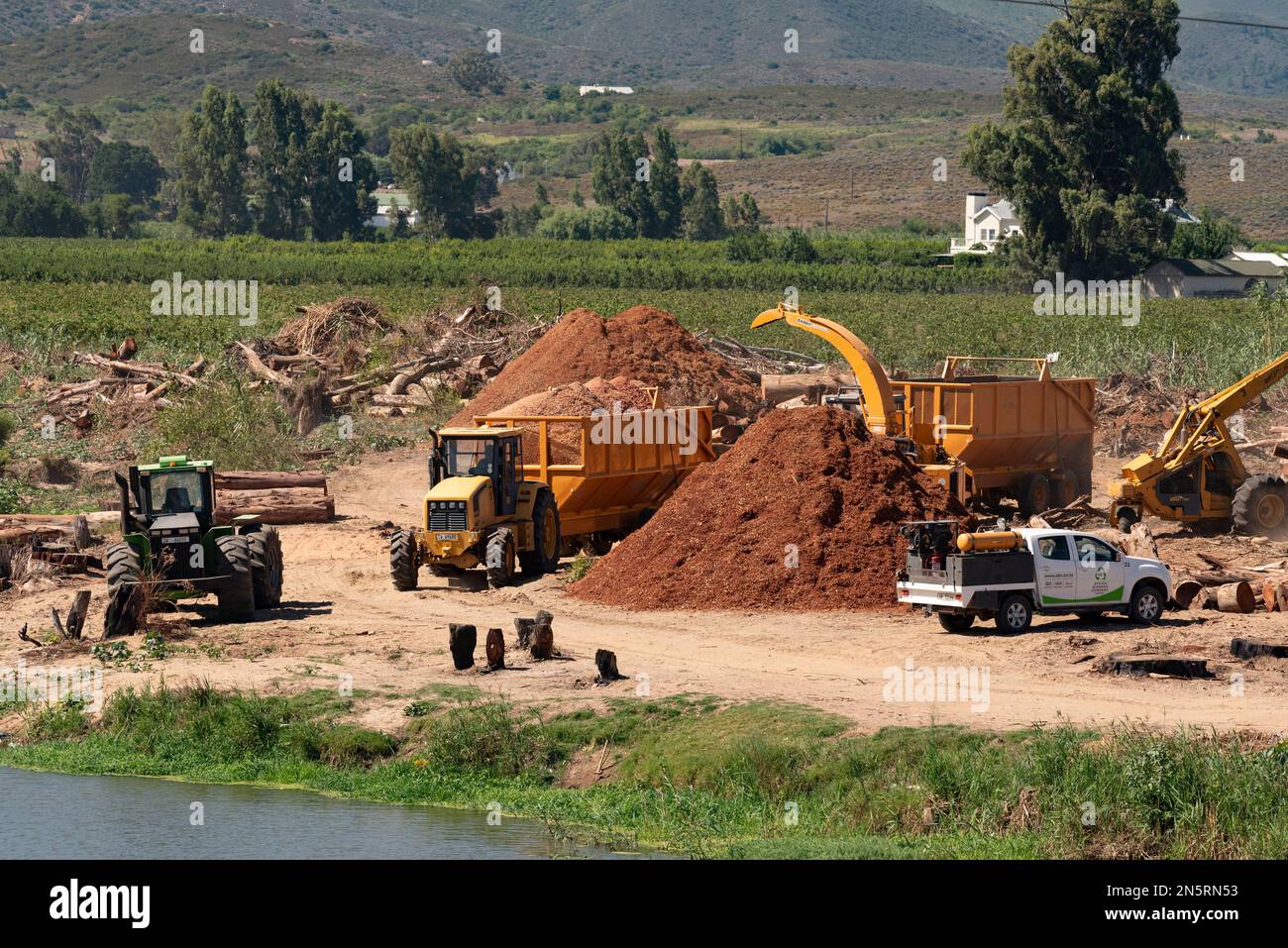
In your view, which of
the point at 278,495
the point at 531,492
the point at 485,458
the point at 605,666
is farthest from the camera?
the point at 278,495

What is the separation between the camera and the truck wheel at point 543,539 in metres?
25.8

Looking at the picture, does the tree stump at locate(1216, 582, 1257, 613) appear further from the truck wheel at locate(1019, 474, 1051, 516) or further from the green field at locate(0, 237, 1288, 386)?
the green field at locate(0, 237, 1288, 386)

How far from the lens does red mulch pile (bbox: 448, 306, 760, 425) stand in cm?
3528

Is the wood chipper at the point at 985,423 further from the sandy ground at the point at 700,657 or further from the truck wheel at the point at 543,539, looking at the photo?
the sandy ground at the point at 700,657

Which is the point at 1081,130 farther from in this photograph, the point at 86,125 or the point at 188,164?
the point at 86,125

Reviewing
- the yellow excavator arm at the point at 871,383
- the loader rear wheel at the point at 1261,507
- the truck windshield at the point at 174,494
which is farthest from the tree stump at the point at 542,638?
the loader rear wheel at the point at 1261,507

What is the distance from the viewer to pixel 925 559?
21125mm

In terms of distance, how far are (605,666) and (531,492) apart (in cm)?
747

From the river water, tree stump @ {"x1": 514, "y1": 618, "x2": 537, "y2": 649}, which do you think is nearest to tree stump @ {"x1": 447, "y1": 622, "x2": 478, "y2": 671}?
tree stump @ {"x1": 514, "y1": 618, "x2": 537, "y2": 649}

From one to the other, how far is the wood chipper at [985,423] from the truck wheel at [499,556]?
5.93m

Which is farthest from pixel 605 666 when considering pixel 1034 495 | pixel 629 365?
pixel 629 365

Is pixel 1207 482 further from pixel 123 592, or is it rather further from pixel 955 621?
pixel 123 592

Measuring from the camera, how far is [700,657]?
20.5 metres
